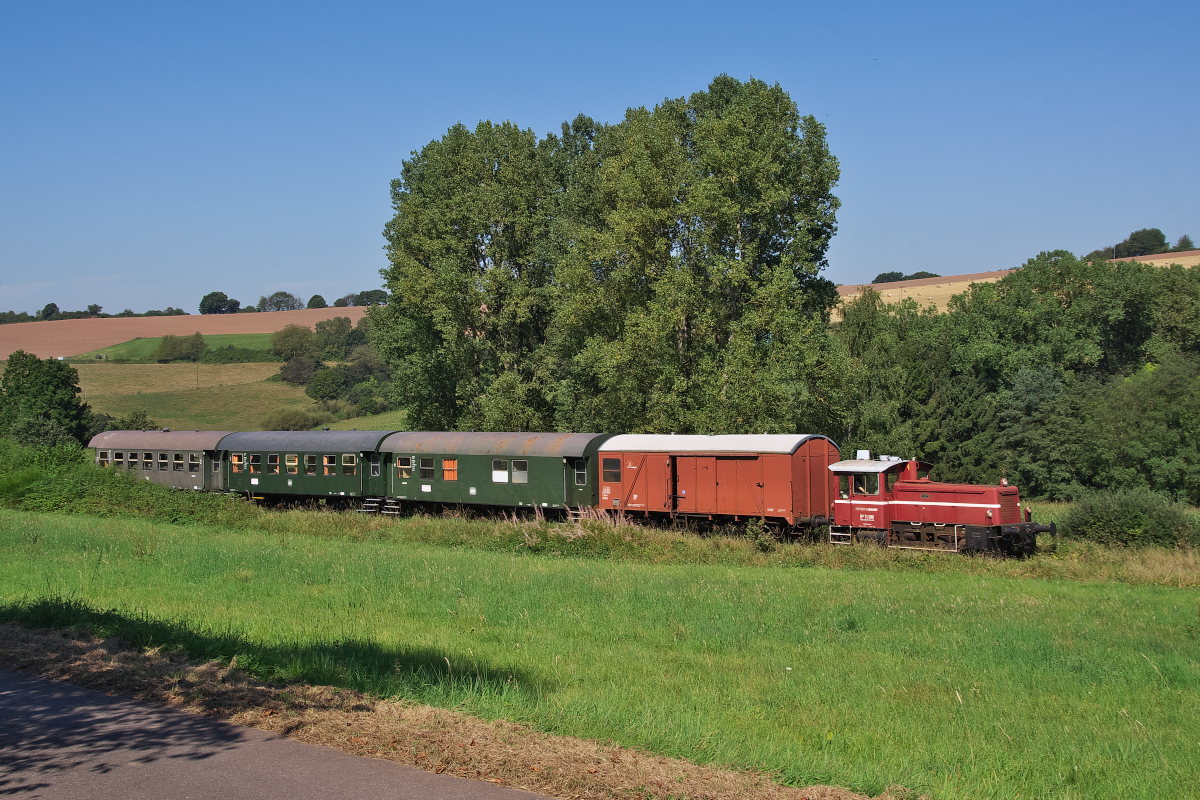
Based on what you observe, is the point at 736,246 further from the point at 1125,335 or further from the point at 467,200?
the point at 1125,335

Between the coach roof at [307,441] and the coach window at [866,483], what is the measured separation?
18666mm

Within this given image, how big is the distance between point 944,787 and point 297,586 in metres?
12.4

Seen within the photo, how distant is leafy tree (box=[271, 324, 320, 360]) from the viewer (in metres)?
124

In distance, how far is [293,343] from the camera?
4926 inches

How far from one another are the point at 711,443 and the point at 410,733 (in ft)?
66.8

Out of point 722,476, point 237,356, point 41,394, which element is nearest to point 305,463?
point 722,476

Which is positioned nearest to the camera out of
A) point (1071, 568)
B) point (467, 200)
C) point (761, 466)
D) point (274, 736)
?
point (274, 736)

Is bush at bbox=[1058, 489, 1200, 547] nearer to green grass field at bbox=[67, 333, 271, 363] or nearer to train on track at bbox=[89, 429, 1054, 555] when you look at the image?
train on track at bbox=[89, 429, 1054, 555]

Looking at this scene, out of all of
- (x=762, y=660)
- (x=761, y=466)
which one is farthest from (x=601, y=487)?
(x=762, y=660)

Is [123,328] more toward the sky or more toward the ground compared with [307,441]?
more toward the sky

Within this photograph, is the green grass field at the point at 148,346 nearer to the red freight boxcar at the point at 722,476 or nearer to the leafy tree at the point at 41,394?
the leafy tree at the point at 41,394

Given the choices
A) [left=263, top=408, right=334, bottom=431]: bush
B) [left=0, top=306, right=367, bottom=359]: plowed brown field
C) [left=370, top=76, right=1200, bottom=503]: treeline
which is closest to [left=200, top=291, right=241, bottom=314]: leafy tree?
[left=0, top=306, right=367, bottom=359]: plowed brown field

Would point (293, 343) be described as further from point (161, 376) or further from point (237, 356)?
point (161, 376)

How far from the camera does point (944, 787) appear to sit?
6.34 meters
